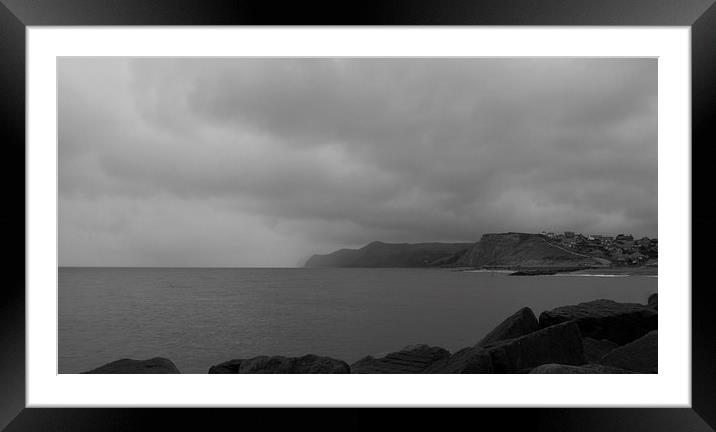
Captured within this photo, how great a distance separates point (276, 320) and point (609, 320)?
19459 mm

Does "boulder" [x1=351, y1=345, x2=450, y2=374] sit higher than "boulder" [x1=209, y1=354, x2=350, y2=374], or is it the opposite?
"boulder" [x1=209, y1=354, x2=350, y2=374]

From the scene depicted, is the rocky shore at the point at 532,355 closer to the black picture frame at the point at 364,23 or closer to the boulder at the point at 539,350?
the boulder at the point at 539,350

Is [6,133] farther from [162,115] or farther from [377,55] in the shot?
[162,115]

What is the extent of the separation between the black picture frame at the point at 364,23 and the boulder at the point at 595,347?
2940mm

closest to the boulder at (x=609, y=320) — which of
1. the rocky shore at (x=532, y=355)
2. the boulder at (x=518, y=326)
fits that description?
the rocky shore at (x=532, y=355)

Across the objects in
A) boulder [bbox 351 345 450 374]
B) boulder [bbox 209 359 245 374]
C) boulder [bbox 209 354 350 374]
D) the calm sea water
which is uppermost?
boulder [bbox 209 354 350 374]

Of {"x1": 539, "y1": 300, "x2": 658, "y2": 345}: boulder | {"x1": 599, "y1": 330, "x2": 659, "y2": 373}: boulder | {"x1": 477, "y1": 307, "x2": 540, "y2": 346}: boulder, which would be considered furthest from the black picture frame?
{"x1": 539, "y1": 300, "x2": 658, "y2": 345}: boulder

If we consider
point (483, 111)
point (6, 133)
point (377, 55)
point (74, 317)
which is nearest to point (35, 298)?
point (6, 133)

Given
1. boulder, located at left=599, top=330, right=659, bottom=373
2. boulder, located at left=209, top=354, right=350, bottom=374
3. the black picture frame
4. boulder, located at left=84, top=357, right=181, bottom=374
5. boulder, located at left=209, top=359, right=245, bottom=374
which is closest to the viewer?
the black picture frame

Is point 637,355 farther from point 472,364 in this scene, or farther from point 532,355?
point 472,364

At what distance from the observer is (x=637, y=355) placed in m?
3.32

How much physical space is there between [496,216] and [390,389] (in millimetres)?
48469

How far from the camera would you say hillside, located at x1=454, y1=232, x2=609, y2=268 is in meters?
39.6

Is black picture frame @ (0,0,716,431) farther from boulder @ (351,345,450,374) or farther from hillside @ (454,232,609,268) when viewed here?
hillside @ (454,232,609,268)
